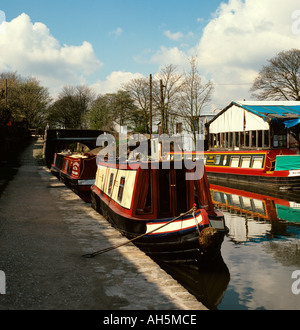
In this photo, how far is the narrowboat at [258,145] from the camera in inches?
749

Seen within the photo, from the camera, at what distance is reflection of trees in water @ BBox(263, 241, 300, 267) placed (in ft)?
25.3

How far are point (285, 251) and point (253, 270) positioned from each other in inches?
64.1

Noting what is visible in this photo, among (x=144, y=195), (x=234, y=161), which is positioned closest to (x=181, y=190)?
(x=144, y=195)

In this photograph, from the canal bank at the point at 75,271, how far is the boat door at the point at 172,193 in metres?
1.18

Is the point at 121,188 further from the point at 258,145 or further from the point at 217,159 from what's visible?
the point at 258,145

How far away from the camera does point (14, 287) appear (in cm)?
427

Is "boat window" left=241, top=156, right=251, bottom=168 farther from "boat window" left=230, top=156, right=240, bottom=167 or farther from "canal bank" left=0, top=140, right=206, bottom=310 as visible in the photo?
"canal bank" left=0, top=140, right=206, bottom=310

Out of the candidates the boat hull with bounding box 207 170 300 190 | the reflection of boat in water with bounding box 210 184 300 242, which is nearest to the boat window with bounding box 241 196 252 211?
the reflection of boat in water with bounding box 210 184 300 242

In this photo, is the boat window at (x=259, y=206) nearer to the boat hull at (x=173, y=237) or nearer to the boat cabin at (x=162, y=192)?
the boat cabin at (x=162, y=192)

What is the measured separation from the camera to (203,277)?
679 centimetres

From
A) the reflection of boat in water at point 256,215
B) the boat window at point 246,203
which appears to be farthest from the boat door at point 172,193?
the boat window at point 246,203
